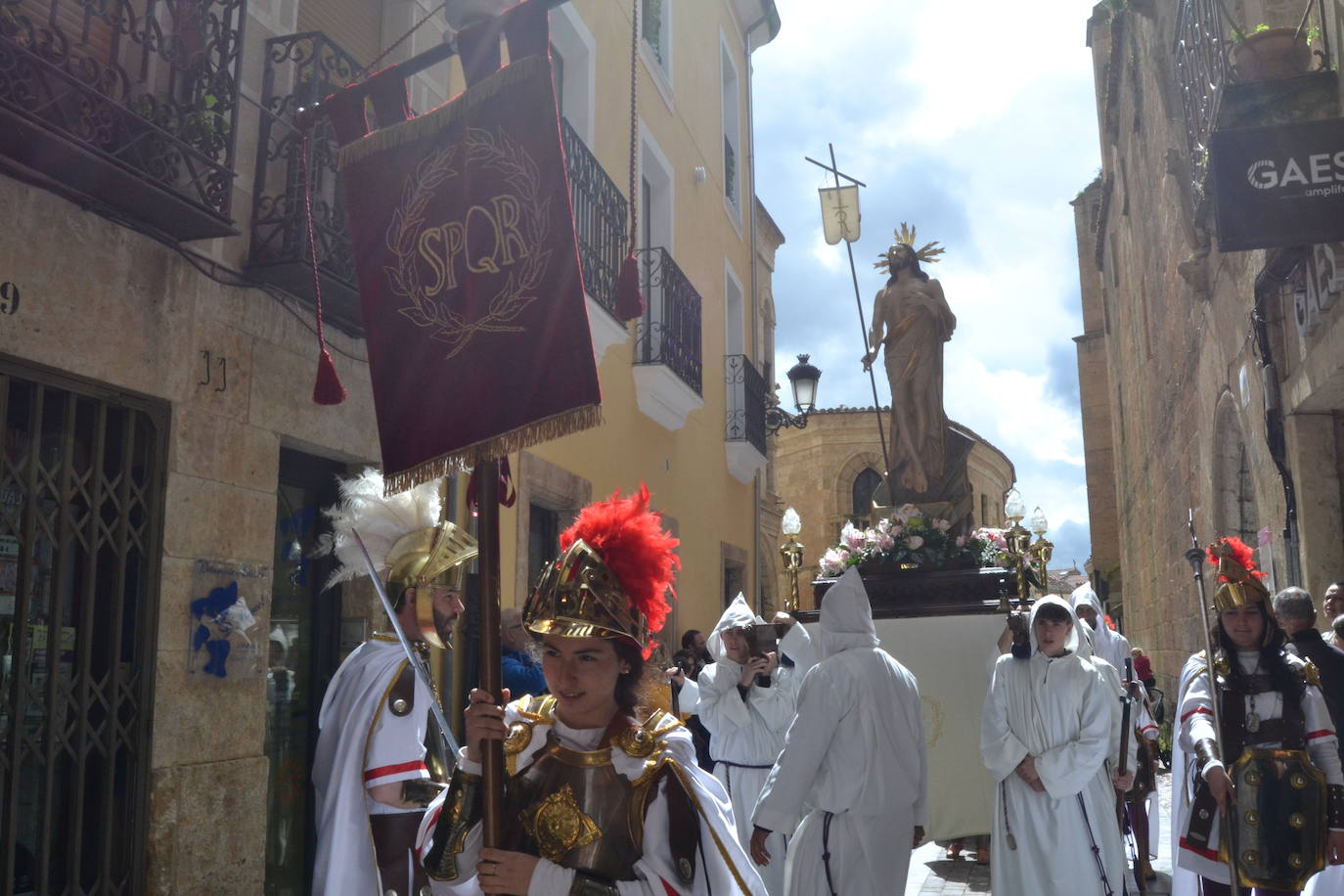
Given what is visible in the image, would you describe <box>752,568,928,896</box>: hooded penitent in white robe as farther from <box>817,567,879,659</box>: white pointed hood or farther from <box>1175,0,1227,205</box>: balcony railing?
<box>1175,0,1227,205</box>: balcony railing

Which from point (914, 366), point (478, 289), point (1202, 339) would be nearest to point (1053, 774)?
point (478, 289)

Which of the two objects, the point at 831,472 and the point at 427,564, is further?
the point at 831,472

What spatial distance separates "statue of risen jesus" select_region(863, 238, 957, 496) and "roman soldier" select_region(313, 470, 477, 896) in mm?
→ 7216

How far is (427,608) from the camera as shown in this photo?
4.44 metres

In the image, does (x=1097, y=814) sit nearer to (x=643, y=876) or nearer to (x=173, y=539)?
(x=643, y=876)

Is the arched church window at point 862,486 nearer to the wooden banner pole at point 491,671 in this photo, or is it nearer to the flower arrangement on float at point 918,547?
the flower arrangement on float at point 918,547

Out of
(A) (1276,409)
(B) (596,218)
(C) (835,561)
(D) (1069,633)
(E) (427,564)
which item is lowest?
(D) (1069,633)

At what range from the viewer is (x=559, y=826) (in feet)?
8.84

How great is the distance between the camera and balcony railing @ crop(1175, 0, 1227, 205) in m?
7.88

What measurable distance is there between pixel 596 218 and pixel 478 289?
273 inches

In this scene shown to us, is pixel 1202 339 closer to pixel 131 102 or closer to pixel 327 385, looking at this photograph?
pixel 327 385

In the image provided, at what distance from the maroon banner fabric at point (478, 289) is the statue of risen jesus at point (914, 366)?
836 centimetres

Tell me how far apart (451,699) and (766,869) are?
2.26 m

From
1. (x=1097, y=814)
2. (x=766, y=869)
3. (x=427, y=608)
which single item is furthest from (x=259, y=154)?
(x=1097, y=814)
